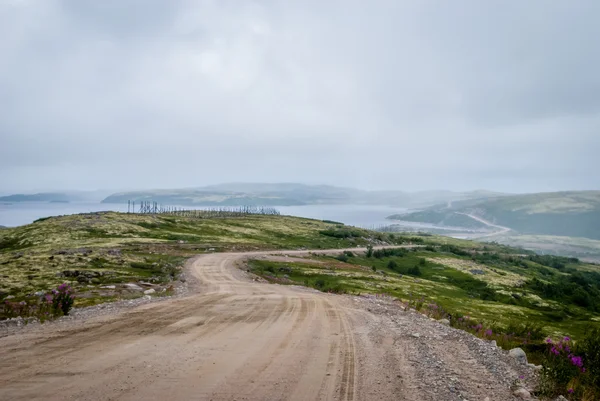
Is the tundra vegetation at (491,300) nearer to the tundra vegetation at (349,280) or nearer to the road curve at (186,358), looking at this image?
Result: the tundra vegetation at (349,280)

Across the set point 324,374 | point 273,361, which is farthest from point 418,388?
point 273,361

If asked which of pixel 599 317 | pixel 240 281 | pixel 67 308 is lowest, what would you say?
pixel 599 317

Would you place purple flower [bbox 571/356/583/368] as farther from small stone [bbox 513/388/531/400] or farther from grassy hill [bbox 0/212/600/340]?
grassy hill [bbox 0/212/600/340]

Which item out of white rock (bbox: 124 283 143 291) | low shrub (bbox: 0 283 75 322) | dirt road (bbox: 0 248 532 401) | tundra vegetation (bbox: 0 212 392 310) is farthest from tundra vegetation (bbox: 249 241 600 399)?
low shrub (bbox: 0 283 75 322)

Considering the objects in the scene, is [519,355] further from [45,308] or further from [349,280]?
[349,280]

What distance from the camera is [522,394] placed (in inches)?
414

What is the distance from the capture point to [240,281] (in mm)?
37906

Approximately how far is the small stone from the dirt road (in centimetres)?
31

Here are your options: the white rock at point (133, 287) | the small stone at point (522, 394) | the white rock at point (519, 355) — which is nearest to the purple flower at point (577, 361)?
the small stone at point (522, 394)

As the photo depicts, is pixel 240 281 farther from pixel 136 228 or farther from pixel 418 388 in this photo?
pixel 136 228

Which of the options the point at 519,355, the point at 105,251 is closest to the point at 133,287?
the point at 105,251

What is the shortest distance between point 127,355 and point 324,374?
707 centimetres

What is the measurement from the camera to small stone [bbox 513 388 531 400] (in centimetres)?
1039

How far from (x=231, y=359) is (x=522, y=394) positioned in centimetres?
934
